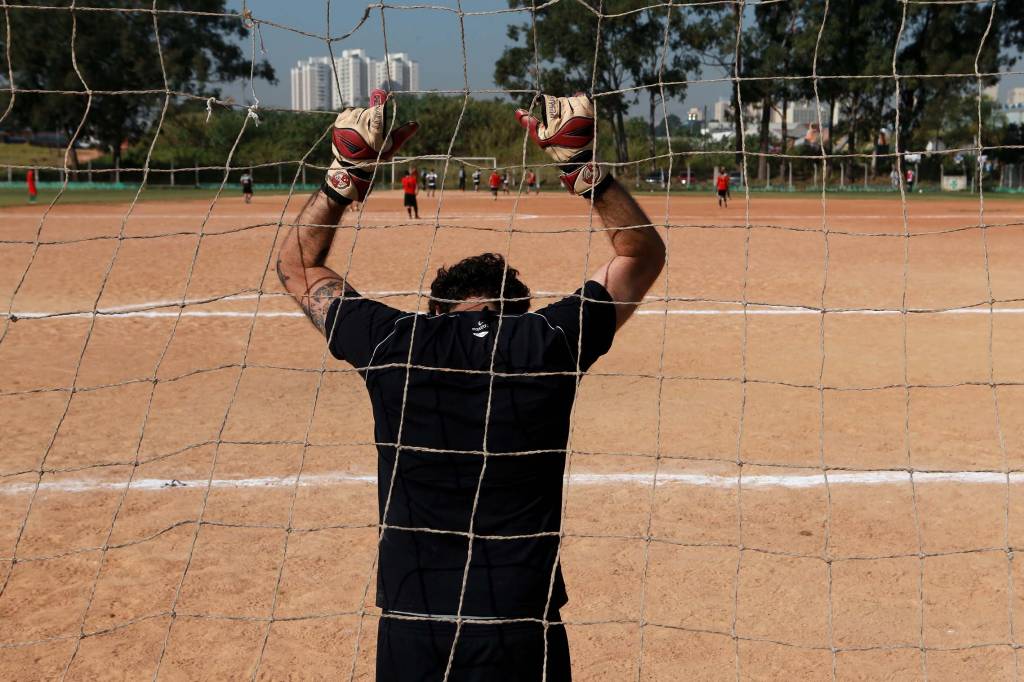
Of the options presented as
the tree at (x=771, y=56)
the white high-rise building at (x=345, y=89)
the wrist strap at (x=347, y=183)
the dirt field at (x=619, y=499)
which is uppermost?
the tree at (x=771, y=56)

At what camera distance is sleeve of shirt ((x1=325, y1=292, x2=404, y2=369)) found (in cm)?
284

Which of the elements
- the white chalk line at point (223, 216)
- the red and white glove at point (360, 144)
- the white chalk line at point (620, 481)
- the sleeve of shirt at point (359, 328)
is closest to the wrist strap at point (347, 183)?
the red and white glove at point (360, 144)

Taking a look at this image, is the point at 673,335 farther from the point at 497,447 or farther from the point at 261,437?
the point at 497,447

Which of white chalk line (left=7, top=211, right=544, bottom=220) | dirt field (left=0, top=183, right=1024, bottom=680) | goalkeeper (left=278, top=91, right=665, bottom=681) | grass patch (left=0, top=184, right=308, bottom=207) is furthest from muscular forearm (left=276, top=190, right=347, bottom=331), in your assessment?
grass patch (left=0, top=184, right=308, bottom=207)

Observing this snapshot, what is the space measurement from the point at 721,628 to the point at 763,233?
1960 cm

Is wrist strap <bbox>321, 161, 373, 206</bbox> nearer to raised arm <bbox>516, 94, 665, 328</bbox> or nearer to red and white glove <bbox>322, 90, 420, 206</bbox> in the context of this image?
red and white glove <bbox>322, 90, 420, 206</bbox>

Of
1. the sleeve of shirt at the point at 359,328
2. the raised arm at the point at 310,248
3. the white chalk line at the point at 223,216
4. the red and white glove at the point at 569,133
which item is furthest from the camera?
the white chalk line at the point at 223,216

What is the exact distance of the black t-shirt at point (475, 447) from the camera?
8.84 feet

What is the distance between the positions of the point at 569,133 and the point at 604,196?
290mm

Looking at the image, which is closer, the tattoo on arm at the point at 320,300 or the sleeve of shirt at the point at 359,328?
the sleeve of shirt at the point at 359,328

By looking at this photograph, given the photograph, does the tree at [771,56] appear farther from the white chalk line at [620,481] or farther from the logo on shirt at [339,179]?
the logo on shirt at [339,179]

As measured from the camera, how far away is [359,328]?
2873mm

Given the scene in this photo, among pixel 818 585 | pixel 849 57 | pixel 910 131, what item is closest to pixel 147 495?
pixel 818 585

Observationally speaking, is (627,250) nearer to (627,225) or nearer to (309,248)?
(627,225)
